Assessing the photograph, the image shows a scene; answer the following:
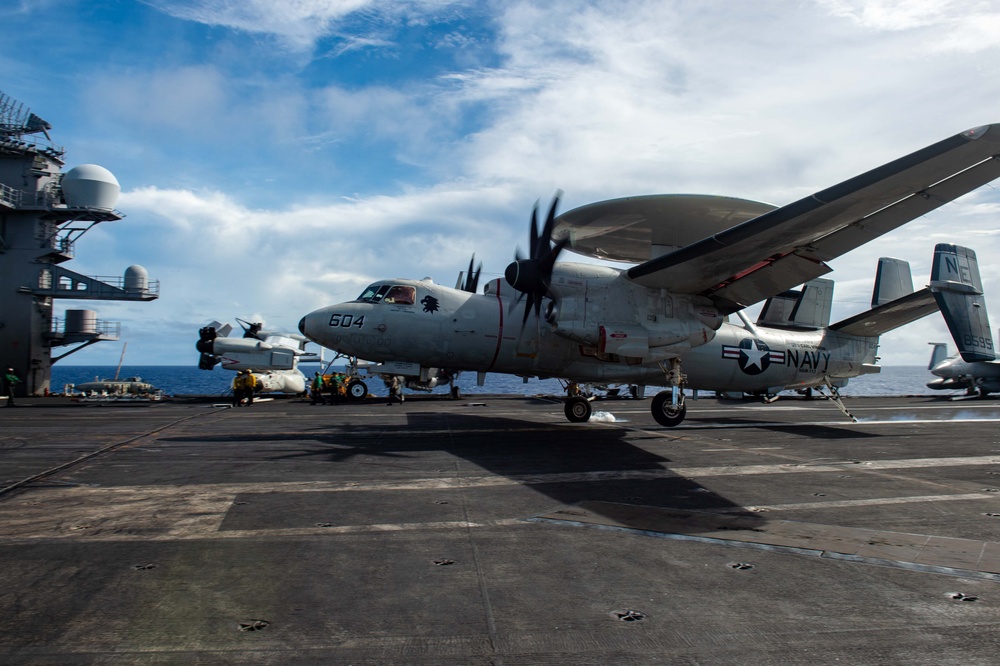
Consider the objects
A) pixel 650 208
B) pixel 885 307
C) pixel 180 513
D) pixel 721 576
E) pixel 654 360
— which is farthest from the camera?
pixel 885 307

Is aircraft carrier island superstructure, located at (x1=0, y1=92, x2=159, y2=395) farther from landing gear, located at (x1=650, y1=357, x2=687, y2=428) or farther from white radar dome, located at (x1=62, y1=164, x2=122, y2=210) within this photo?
landing gear, located at (x1=650, y1=357, x2=687, y2=428)

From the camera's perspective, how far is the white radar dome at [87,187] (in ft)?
159

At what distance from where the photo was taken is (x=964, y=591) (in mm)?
5746

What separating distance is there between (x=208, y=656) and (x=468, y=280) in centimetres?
2283

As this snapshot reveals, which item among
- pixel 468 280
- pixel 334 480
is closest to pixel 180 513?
pixel 334 480

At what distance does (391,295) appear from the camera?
1997 centimetres

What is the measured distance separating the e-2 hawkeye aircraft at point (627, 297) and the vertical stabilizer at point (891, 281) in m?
4.02

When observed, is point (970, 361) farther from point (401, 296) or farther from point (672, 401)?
point (401, 296)

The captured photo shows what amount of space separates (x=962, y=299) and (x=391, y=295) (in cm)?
1952

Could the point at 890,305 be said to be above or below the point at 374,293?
above

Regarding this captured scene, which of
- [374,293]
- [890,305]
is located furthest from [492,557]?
[890,305]

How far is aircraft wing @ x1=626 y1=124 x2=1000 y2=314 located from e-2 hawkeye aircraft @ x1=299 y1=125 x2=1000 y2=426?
0.17ft

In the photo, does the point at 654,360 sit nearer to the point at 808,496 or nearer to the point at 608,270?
the point at 608,270

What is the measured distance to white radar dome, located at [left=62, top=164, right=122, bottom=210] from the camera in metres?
48.3
